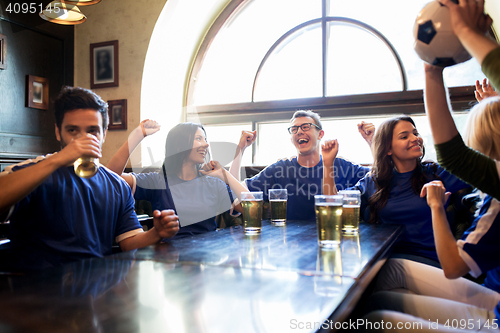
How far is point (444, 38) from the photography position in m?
0.96

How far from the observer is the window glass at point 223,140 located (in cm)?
396

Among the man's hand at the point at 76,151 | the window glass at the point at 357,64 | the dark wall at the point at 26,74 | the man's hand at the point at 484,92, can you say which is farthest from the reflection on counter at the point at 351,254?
the dark wall at the point at 26,74

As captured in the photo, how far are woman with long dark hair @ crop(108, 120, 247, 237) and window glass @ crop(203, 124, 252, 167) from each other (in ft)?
5.52

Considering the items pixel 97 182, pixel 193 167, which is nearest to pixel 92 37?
pixel 193 167

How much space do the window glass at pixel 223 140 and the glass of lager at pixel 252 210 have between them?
97.2 inches

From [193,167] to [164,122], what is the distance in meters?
1.94

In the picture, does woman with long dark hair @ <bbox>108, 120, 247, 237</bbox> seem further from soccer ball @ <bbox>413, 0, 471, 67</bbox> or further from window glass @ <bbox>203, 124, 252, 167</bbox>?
window glass @ <bbox>203, 124, 252, 167</bbox>

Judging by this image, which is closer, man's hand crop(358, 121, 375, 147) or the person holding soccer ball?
the person holding soccer ball

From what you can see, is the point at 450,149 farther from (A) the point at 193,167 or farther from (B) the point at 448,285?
(A) the point at 193,167

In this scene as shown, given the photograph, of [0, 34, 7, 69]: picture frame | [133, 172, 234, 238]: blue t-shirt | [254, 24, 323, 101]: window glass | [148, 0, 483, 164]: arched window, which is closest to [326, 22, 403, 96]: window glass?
[148, 0, 483, 164]: arched window

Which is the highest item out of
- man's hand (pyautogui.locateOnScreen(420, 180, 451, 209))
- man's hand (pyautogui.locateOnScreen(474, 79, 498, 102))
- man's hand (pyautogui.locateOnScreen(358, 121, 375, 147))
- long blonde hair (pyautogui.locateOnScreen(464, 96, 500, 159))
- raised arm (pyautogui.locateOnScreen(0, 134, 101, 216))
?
man's hand (pyautogui.locateOnScreen(474, 79, 498, 102))

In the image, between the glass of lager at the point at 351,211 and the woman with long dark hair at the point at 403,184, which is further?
the woman with long dark hair at the point at 403,184

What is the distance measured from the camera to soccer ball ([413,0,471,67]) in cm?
95

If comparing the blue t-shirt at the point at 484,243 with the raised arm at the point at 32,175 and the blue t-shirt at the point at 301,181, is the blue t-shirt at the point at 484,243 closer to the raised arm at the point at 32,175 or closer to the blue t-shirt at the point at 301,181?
the raised arm at the point at 32,175
